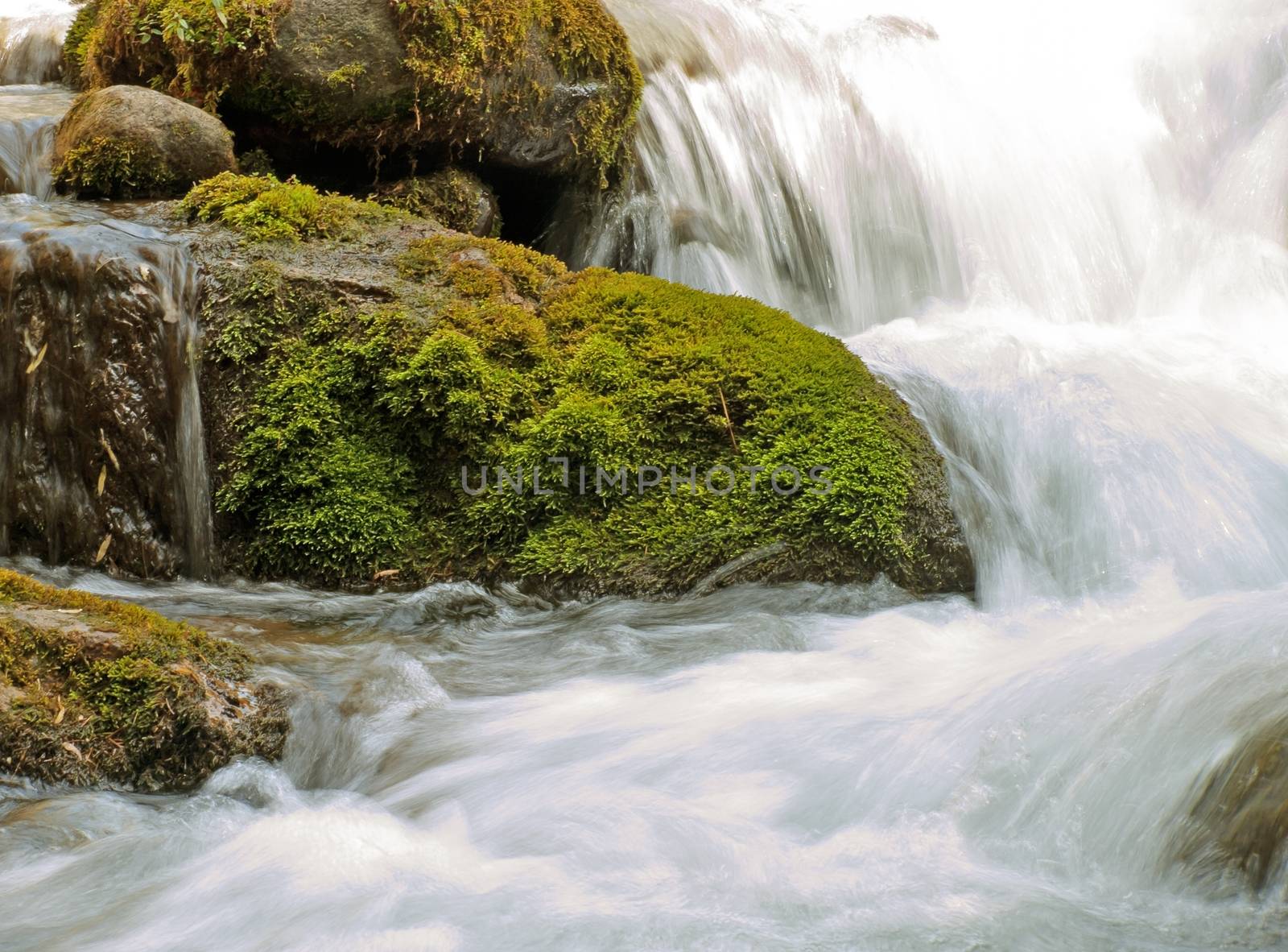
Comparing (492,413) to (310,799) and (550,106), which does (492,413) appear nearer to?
(310,799)

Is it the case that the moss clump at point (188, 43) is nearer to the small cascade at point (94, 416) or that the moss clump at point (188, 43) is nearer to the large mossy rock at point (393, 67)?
the large mossy rock at point (393, 67)

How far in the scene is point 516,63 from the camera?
268 inches

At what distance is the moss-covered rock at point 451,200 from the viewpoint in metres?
6.64

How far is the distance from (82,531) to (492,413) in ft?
5.60

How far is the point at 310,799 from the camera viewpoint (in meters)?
3.34

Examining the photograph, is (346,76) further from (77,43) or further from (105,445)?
(77,43)

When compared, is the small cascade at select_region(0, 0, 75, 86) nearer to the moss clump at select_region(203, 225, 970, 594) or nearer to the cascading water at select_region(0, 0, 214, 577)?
the cascading water at select_region(0, 0, 214, 577)

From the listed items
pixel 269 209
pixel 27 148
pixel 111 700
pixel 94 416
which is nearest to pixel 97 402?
pixel 94 416

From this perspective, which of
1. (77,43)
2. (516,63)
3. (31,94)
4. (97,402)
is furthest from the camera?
(77,43)

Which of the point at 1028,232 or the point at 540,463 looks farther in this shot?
the point at 1028,232

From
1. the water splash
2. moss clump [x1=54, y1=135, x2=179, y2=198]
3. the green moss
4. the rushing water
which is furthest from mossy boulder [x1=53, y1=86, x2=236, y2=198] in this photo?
the rushing water

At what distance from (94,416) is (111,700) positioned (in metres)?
1.95

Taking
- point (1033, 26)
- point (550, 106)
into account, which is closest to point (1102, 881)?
point (550, 106)

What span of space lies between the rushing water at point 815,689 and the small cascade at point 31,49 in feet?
13.9
